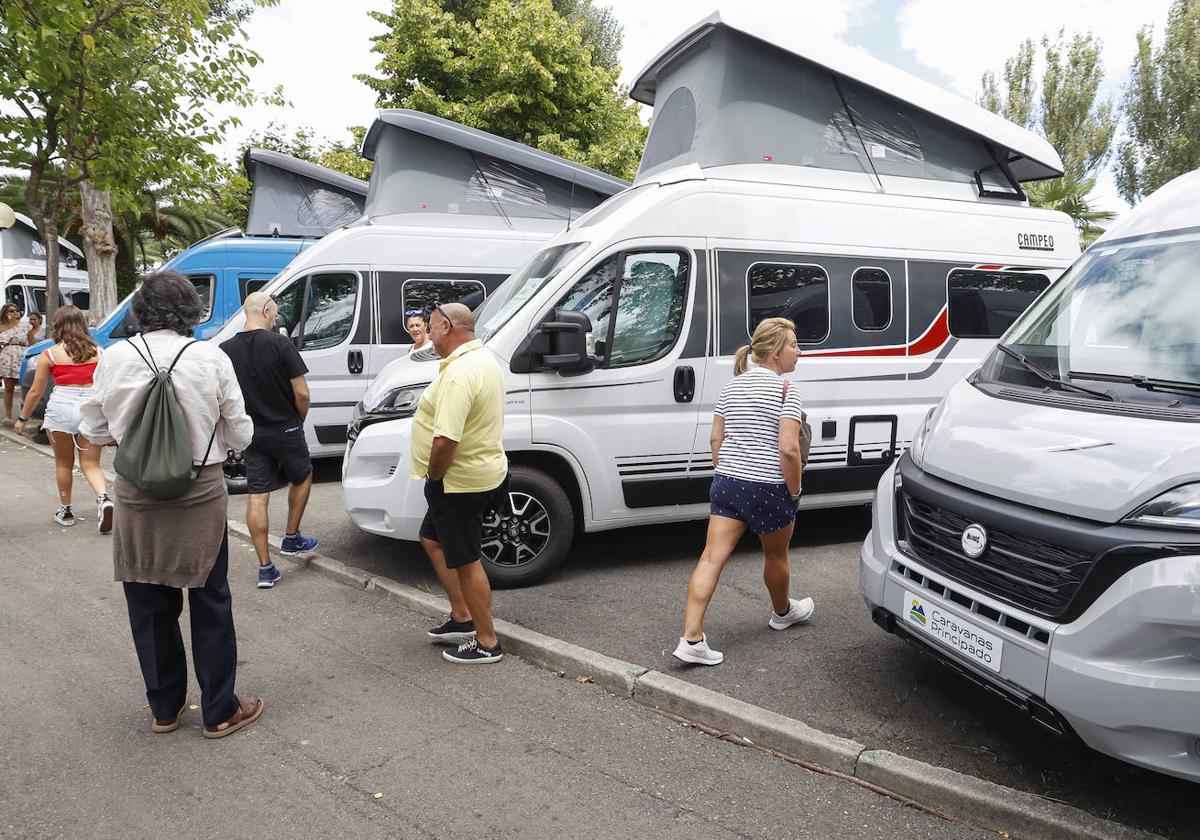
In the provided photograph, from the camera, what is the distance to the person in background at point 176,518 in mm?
3400

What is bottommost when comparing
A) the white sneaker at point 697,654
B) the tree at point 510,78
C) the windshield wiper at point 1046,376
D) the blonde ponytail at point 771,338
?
the white sneaker at point 697,654

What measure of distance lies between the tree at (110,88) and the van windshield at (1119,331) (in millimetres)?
11071

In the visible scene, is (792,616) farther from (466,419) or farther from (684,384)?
(466,419)

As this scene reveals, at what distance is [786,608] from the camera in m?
4.65

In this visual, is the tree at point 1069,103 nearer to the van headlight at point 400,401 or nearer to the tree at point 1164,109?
the tree at point 1164,109

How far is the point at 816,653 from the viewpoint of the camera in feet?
14.3

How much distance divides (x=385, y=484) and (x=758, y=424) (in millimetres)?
2447

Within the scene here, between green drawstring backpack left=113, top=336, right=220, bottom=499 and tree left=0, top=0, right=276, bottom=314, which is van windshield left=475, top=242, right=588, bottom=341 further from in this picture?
tree left=0, top=0, right=276, bottom=314

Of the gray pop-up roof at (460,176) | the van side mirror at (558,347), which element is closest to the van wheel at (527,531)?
the van side mirror at (558,347)

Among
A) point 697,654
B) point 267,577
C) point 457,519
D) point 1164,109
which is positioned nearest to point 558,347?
point 457,519

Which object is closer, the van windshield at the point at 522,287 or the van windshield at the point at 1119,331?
the van windshield at the point at 1119,331

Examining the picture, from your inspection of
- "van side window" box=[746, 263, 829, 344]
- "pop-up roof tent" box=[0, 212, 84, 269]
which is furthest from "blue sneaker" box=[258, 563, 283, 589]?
"pop-up roof tent" box=[0, 212, 84, 269]

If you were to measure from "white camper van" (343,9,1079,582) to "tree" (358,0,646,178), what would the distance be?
47.3 feet

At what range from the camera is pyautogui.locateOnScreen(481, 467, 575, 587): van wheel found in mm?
5391
